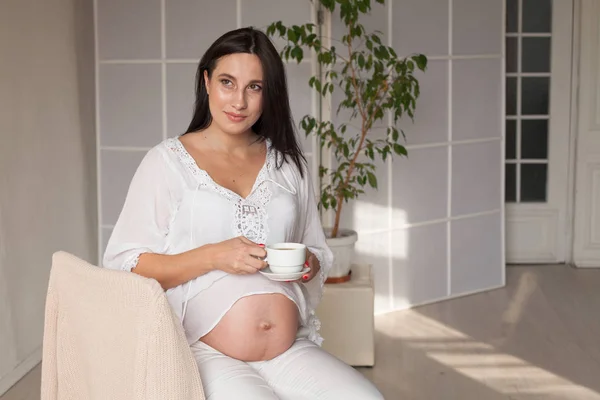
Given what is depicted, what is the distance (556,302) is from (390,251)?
100 centimetres

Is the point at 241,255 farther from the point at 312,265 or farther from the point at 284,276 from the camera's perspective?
the point at 312,265

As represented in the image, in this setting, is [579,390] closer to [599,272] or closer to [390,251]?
[390,251]

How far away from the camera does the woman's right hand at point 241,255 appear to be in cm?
203

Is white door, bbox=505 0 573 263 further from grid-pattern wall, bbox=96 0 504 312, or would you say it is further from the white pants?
the white pants

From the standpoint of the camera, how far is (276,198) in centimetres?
227

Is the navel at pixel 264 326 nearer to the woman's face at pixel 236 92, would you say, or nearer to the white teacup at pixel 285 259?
the white teacup at pixel 285 259

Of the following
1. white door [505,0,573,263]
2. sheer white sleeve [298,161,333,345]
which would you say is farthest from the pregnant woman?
white door [505,0,573,263]

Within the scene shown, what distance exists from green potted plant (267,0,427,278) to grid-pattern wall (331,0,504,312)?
20 centimetres

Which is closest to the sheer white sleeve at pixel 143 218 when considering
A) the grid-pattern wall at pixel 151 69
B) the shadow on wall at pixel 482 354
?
the shadow on wall at pixel 482 354

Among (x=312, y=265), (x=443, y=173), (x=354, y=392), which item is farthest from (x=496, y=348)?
(x=354, y=392)

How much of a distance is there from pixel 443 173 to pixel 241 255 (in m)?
3.29

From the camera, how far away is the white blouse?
214cm

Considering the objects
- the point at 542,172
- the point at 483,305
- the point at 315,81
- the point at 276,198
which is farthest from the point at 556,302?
the point at 276,198

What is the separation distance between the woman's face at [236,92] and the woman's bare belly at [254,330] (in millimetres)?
412
